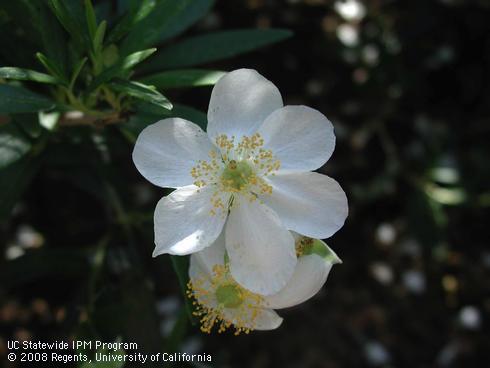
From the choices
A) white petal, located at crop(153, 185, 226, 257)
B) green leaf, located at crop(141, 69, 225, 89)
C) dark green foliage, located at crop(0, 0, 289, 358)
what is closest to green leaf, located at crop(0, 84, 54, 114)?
dark green foliage, located at crop(0, 0, 289, 358)

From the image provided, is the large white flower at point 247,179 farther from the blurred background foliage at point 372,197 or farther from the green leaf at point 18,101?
the blurred background foliage at point 372,197

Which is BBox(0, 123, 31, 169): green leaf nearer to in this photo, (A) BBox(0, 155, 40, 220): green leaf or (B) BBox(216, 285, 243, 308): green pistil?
(A) BBox(0, 155, 40, 220): green leaf

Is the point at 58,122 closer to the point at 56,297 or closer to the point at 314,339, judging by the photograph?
the point at 56,297

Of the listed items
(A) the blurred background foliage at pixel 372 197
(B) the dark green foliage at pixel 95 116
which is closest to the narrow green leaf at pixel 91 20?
(B) the dark green foliage at pixel 95 116

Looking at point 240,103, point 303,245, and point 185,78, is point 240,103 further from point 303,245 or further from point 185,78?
point 303,245

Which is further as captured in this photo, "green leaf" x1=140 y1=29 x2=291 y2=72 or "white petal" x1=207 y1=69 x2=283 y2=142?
"green leaf" x1=140 y1=29 x2=291 y2=72

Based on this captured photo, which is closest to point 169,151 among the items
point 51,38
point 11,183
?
point 51,38
